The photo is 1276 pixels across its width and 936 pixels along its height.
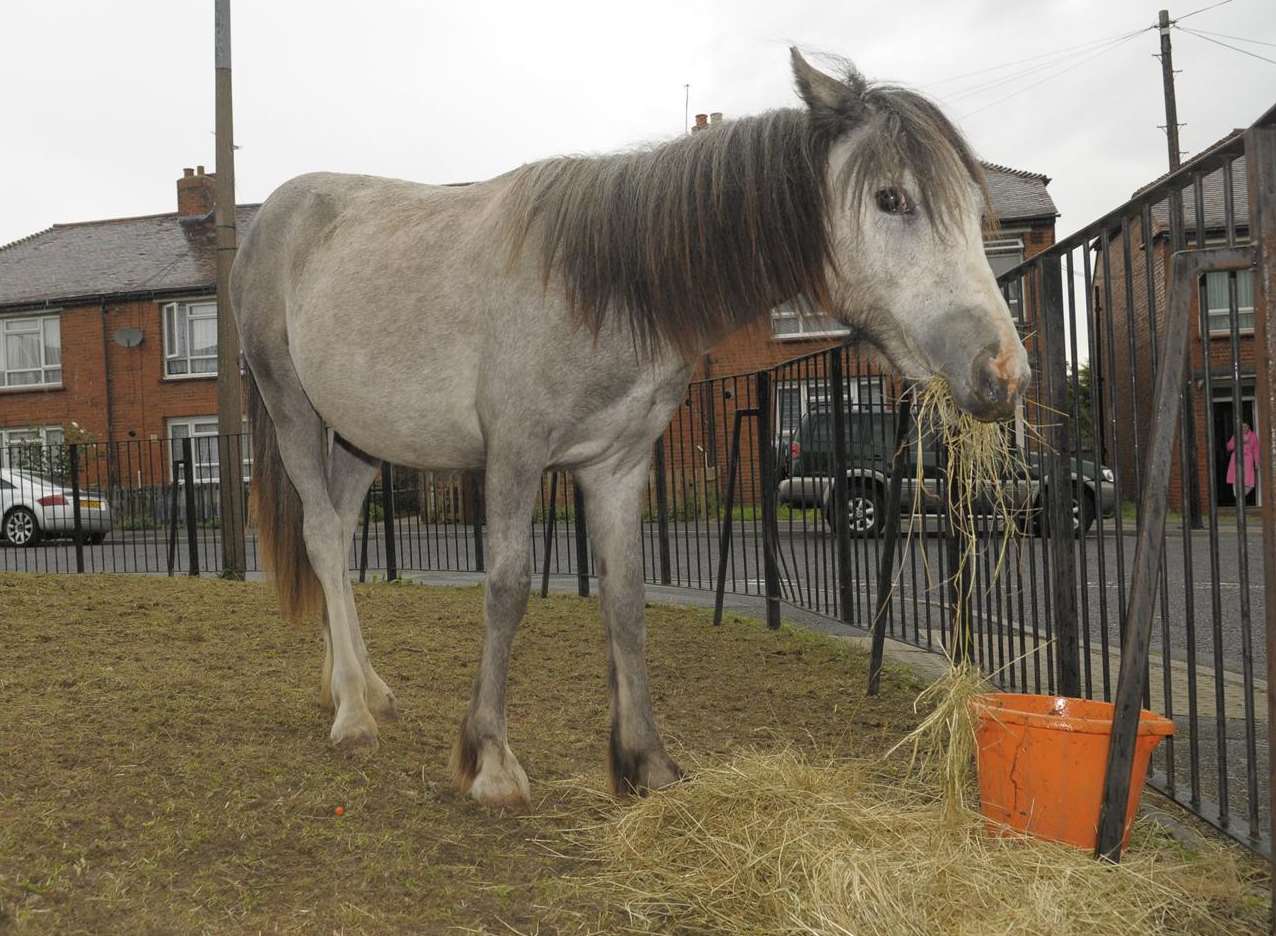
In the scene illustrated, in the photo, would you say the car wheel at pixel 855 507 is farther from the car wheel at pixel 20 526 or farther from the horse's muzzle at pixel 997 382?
the car wheel at pixel 20 526

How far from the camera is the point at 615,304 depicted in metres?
3.38

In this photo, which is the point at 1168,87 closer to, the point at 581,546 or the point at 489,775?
the point at 581,546

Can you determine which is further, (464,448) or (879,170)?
(464,448)

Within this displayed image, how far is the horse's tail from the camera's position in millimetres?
4922

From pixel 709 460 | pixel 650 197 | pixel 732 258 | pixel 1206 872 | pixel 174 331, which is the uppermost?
pixel 174 331

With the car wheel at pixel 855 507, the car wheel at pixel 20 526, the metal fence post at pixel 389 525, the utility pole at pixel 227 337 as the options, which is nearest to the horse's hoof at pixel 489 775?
the car wheel at pixel 855 507

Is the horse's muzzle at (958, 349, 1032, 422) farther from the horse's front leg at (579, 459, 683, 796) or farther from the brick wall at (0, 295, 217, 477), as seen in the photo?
the brick wall at (0, 295, 217, 477)

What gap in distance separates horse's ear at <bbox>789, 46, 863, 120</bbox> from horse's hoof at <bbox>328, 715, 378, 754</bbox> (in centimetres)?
270

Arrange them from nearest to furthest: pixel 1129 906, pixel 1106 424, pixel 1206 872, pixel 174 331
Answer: pixel 1129 906 → pixel 1206 872 → pixel 1106 424 → pixel 174 331

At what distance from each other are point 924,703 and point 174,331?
2873 centimetres

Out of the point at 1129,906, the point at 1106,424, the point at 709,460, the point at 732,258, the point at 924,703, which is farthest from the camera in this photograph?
the point at 709,460

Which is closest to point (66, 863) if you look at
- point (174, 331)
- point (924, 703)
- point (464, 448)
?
point (464, 448)

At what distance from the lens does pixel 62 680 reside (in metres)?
4.93

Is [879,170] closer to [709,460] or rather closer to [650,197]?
[650,197]
